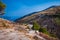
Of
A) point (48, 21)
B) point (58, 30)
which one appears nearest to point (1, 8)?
point (58, 30)

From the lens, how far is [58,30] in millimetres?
108562

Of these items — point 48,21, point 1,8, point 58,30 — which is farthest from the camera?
point 48,21

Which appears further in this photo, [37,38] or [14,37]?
[37,38]

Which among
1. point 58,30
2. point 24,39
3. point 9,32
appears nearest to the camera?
point 24,39

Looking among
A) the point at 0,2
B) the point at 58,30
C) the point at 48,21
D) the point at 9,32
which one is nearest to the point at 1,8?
the point at 0,2

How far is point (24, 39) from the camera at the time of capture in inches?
1283

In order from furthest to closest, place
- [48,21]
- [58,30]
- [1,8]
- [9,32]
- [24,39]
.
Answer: [48,21]
[58,30]
[1,8]
[9,32]
[24,39]

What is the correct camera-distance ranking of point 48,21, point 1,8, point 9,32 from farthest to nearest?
point 48,21
point 1,8
point 9,32

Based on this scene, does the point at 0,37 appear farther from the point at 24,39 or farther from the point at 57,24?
the point at 57,24

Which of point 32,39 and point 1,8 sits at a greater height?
point 1,8

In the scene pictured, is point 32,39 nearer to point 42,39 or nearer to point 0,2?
point 42,39

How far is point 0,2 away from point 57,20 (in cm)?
6733

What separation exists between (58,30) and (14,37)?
3064 inches

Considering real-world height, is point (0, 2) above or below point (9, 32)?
above
